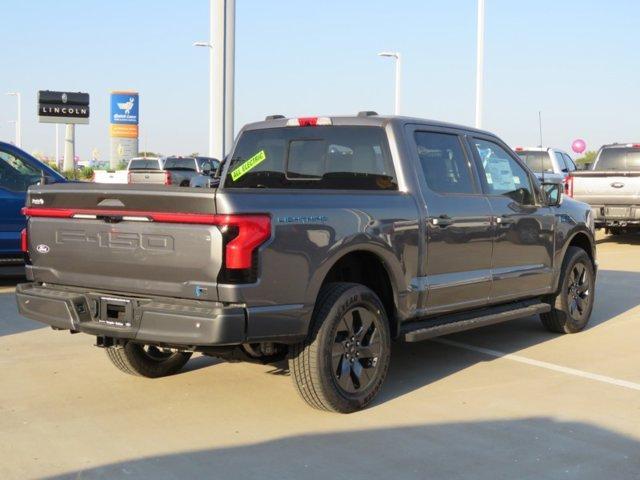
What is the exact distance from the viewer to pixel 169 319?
15.3 feet

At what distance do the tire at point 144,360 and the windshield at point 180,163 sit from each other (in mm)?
20964

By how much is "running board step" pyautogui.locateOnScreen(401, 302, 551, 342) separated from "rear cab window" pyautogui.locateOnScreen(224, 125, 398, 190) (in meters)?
1.01

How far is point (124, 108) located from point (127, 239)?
7677 centimetres

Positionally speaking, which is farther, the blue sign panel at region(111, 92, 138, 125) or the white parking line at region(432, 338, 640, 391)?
the blue sign panel at region(111, 92, 138, 125)

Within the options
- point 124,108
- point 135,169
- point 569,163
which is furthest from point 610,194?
point 124,108

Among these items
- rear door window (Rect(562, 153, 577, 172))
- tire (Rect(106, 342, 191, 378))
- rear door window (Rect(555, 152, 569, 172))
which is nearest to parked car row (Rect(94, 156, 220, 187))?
rear door window (Rect(555, 152, 569, 172))

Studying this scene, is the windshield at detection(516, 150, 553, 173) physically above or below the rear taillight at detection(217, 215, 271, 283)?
above

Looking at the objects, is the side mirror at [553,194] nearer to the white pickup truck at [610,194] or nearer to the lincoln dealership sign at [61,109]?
the white pickup truck at [610,194]

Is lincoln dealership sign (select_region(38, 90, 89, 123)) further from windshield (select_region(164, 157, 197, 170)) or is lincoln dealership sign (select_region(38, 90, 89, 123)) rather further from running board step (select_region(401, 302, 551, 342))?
running board step (select_region(401, 302, 551, 342))

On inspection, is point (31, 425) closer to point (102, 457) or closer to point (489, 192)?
point (102, 457)

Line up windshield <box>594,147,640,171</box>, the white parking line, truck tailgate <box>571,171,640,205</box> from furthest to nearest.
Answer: windshield <box>594,147,640,171</box> < truck tailgate <box>571,171,640,205</box> < the white parking line

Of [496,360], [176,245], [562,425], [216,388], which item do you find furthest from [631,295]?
[176,245]

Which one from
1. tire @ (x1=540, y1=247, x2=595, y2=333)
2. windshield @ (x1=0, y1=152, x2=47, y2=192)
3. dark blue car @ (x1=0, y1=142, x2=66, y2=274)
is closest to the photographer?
tire @ (x1=540, y1=247, x2=595, y2=333)

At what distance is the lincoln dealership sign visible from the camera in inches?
1002
